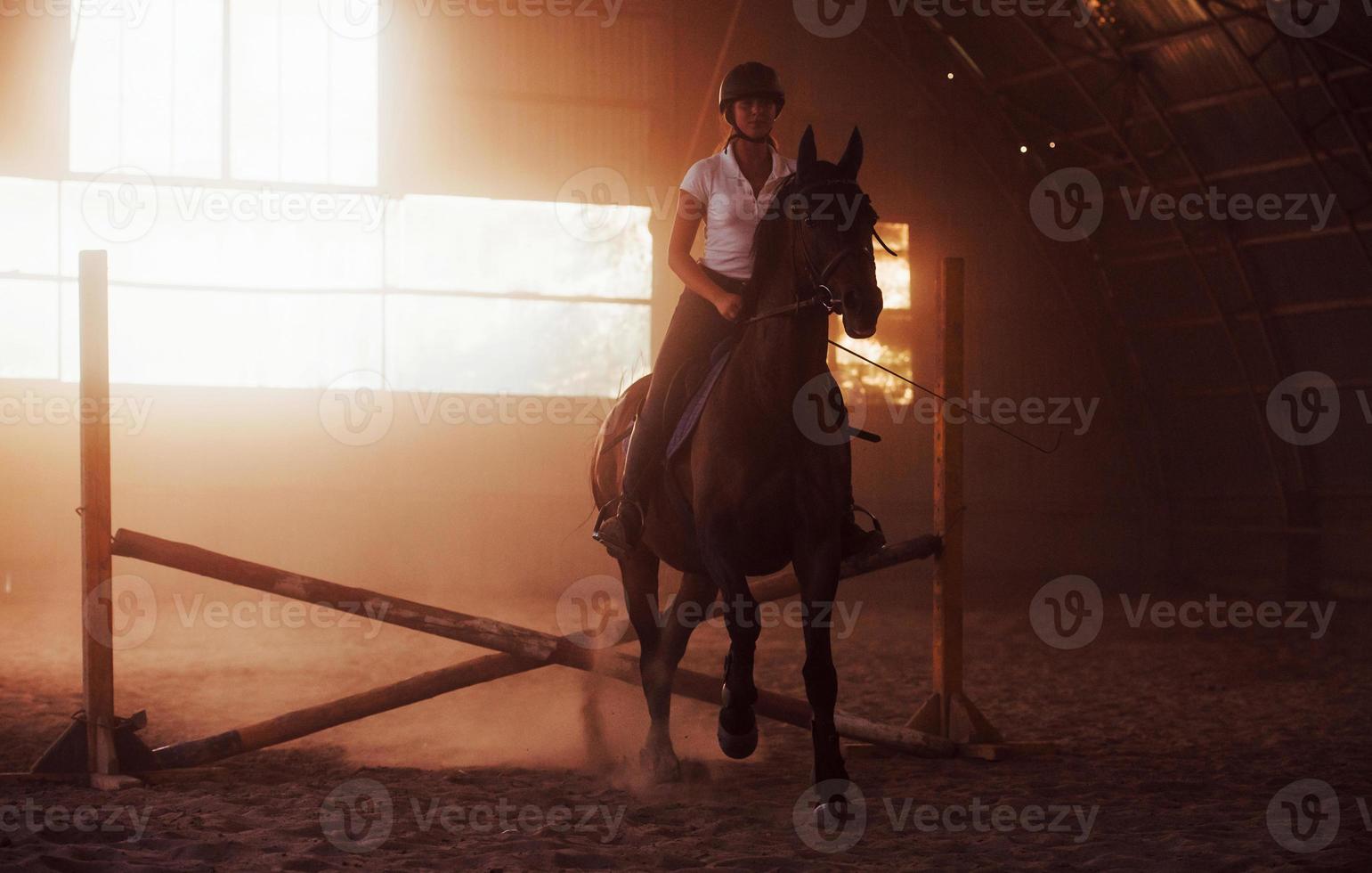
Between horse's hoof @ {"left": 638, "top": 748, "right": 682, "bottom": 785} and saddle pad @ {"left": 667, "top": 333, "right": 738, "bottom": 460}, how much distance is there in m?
1.38

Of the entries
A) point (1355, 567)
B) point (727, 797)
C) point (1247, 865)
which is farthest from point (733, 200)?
point (1355, 567)

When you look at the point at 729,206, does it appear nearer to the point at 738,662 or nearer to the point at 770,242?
the point at 770,242

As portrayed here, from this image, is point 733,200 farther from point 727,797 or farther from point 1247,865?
point 1247,865

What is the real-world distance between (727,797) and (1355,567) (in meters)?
13.0

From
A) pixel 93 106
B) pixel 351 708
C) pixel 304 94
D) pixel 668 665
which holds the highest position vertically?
pixel 304 94

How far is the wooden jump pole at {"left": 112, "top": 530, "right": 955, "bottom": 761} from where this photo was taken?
16.5 feet

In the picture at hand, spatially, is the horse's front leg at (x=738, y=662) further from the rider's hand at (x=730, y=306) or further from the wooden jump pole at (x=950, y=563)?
the wooden jump pole at (x=950, y=563)

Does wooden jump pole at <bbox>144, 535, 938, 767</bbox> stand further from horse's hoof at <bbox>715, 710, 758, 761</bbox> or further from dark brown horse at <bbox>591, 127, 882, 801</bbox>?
horse's hoof at <bbox>715, 710, 758, 761</bbox>

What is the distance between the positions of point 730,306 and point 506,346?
10.5 meters

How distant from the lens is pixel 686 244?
5.09 meters

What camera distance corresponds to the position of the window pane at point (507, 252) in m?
14.7

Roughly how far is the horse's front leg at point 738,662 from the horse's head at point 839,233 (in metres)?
1.06

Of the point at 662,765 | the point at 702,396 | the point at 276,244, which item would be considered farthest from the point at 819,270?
the point at 276,244

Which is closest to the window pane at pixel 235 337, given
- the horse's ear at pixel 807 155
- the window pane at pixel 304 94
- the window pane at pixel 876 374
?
the window pane at pixel 304 94
